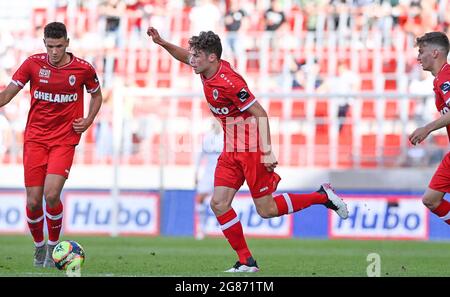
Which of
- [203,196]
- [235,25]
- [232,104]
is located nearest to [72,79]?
[232,104]

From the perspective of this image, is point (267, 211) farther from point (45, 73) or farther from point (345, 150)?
point (345, 150)

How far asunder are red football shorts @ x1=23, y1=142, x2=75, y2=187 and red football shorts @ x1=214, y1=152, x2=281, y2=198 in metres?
1.51

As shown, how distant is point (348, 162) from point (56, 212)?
9.69m

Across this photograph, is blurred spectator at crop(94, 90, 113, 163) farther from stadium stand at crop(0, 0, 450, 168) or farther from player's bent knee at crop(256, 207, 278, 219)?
player's bent knee at crop(256, 207, 278, 219)

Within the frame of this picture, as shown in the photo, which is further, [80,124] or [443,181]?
[80,124]

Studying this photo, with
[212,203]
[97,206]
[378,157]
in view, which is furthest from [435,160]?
→ [212,203]

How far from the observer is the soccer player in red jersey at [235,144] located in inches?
371

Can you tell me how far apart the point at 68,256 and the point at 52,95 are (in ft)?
5.41

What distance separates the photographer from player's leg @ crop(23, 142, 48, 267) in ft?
32.7

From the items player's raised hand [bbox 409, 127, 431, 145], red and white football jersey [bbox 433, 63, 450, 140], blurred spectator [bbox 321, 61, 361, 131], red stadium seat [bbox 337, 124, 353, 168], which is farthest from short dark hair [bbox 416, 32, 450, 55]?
blurred spectator [bbox 321, 61, 361, 131]

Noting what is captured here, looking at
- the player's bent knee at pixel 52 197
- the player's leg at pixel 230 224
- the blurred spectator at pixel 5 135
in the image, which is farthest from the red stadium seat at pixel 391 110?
the player's bent knee at pixel 52 197

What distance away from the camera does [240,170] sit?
9.62 meters

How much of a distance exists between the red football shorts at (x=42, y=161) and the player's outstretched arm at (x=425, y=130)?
3.29m

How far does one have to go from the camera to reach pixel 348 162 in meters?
18.9
